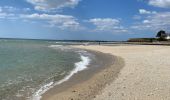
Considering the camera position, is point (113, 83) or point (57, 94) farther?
point (113, 83)

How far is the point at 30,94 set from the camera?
12.3 m

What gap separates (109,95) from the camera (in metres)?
11.0

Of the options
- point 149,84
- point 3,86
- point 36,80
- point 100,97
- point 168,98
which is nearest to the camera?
point 168,98

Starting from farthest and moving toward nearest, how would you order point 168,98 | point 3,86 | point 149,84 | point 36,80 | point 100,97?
1. point 36,80
2. point 3,86
3. point 149,84
4. point 100,97
5. point 168,98

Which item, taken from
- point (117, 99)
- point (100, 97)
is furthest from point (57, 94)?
point (117, 99)

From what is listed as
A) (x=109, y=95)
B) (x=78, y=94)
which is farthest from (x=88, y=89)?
(x=109, y=95)

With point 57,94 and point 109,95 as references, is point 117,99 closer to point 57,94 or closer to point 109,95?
point 109,95

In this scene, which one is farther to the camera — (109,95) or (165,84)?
(165,84)

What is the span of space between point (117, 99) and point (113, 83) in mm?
3479

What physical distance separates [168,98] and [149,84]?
9.29 feet

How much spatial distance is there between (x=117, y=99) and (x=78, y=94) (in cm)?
236

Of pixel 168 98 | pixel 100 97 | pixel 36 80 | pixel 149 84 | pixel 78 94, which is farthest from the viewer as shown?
pixel 36 80

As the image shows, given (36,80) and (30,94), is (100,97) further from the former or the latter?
(36,80)

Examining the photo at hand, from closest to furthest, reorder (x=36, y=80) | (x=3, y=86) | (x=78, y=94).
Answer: (x=78, y=94) < (x=3, y=86) < (x=36, y=80)
